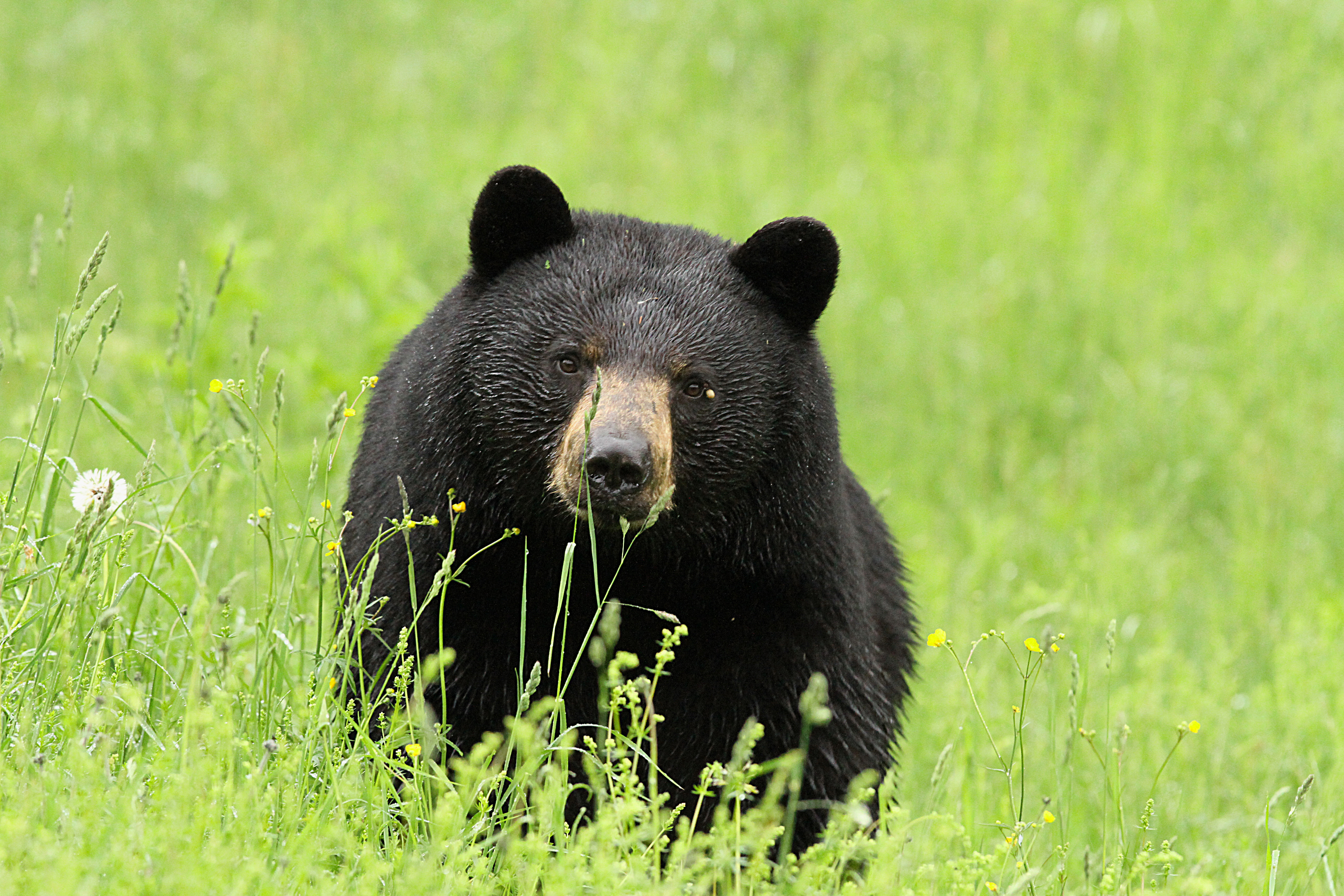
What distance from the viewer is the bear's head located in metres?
3.56

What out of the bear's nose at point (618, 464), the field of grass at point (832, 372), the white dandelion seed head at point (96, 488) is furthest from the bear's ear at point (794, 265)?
the white dandelion seed head at point (96, 488)

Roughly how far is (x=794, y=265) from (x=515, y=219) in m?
0.70

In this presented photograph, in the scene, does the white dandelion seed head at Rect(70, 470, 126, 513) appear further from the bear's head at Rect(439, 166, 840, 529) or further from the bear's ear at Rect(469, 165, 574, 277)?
the bear's ear at Rect(469, 165, 574, 277)

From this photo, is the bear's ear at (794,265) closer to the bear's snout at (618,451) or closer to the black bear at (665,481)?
the black bear at (665,481)

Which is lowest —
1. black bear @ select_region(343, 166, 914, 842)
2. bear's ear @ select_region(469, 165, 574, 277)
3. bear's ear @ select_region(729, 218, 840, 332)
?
black bear @ select_region(343, 166, 914, 842)

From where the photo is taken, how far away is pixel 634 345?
141 inches

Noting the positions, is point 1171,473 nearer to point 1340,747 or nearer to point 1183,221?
point 1183,221

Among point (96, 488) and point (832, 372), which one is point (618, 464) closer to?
point (96, 488)

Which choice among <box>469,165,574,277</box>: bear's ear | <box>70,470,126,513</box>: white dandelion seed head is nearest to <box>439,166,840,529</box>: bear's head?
<box>469,165,574,277</box>: bear's ear

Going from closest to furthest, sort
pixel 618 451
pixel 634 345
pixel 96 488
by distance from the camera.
A: pixel 618 451, pixel 96 488, pixel 634 345

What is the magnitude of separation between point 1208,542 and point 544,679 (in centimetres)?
495

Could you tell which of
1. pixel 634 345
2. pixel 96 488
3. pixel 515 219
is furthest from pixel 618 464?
pixel 96 488

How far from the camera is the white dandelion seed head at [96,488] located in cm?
316

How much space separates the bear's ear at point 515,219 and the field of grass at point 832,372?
2.06 ft
